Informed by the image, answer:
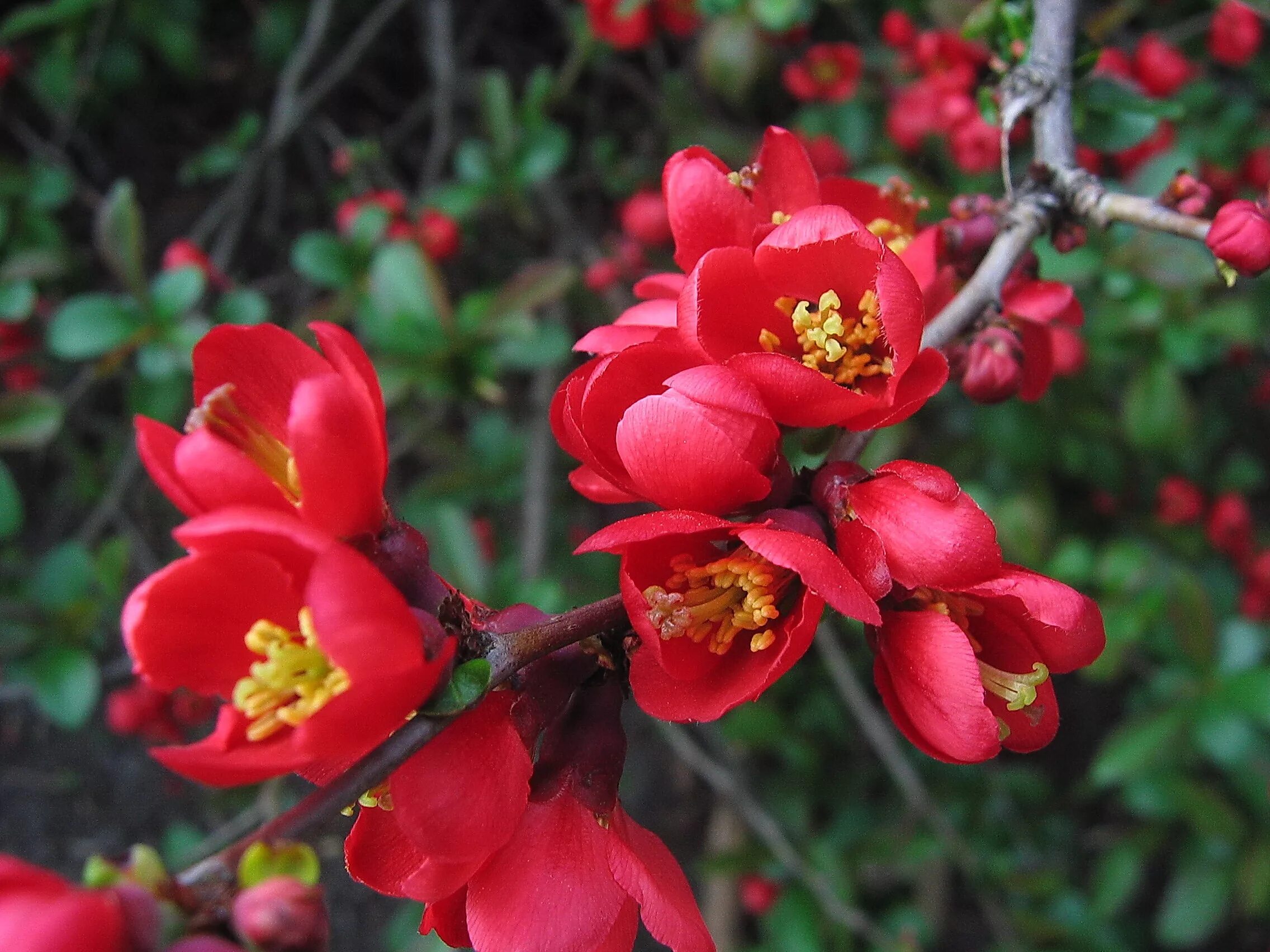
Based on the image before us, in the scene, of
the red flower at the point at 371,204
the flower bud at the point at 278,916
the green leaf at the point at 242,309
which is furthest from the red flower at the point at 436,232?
the flower bud at the point at 278,916

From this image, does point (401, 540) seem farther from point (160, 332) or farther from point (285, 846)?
point (160, 332)

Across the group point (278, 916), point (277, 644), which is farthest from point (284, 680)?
point (278, 916)

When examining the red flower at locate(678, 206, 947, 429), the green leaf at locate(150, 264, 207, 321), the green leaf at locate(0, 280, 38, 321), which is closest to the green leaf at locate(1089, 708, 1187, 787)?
the red flower at locate(678, 206, 947, 429)

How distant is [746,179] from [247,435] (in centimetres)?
46

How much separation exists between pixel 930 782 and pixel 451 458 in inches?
54.8

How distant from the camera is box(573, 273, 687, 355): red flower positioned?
75cm

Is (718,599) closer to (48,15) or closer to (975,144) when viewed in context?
(975,144)

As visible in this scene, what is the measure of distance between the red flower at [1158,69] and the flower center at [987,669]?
1.66m

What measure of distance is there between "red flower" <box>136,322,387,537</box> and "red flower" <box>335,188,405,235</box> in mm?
1520

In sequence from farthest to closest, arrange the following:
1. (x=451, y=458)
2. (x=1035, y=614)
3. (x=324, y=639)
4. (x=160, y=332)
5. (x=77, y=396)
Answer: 1. (x=451, y=458)
2. (x=77, y=396)
3. (x=160, y=332)
4. (x=1035, y=614)
5. (x=324, y=639)

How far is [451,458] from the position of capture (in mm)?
2307

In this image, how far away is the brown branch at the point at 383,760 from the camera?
51 centimetres

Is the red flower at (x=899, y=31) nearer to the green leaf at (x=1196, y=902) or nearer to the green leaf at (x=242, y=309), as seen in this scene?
the green leaf at (x=242, y=309)

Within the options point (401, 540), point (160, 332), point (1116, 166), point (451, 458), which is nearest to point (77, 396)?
point (160, 332)
